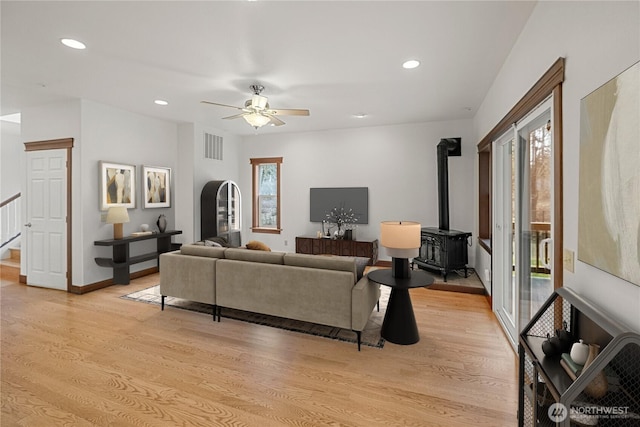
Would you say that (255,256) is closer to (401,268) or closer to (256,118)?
(401,268)

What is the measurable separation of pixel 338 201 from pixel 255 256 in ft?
11.1

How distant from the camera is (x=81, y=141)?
4586 millimetres

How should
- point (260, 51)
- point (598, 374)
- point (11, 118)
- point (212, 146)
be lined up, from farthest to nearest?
1. point (212, 146)
2. point (11, 118)
3. point (260, 51)
4. point (598, 374)

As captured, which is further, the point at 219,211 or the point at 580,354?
the point at 219,211

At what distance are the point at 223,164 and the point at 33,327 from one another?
4.34m

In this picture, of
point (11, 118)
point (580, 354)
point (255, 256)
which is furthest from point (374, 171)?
point (11, 118)

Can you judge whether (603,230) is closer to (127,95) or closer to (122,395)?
(122,395)

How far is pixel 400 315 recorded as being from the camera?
312 cm

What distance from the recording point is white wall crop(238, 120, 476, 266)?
19.1 ft

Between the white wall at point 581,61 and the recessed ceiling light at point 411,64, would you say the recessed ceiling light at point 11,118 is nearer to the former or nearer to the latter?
the recessed ceiling light at point 411,64

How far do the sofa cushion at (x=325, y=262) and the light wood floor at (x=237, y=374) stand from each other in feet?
2.42

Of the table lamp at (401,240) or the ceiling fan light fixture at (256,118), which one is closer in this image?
the table lamp at (401,240)

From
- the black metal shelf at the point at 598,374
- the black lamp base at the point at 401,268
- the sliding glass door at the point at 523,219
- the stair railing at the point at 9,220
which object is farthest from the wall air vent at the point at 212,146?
the black metal shelf at the point at 598,374

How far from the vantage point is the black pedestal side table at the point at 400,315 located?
3.08m
